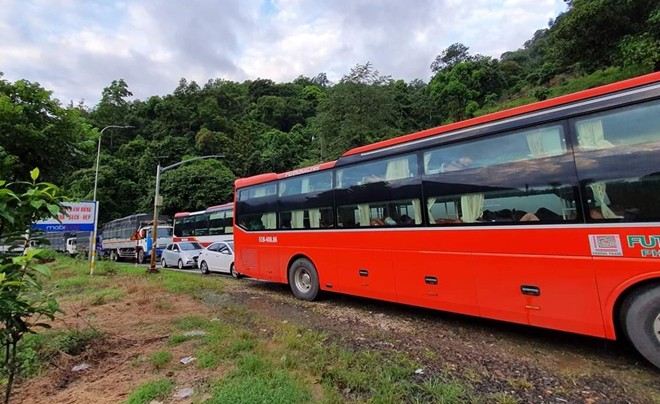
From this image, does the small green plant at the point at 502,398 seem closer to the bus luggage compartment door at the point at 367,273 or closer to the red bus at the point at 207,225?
the bus luggage compartment door at the point at 367,273

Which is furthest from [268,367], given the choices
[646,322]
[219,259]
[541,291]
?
[219,259]

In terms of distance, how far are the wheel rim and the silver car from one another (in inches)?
488

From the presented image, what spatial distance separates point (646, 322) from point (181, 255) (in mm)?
20115

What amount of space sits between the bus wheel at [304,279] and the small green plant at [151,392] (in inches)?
197

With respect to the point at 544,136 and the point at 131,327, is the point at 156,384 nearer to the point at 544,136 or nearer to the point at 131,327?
the point at 131,327

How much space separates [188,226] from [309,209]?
19.6 meters

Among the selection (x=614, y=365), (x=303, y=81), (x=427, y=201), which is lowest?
(x=614, y=365)

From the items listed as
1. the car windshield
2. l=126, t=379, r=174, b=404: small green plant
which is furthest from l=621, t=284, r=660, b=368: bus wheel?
the car windshield

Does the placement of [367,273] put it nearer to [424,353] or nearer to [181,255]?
[424,353]

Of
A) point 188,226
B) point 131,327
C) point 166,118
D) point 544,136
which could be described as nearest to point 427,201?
point 544,136

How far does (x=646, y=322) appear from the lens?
4.15 meters

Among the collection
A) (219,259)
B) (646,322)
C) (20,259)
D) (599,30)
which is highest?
(599,30)

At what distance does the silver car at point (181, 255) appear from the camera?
1997 cm

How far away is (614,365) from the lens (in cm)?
457
